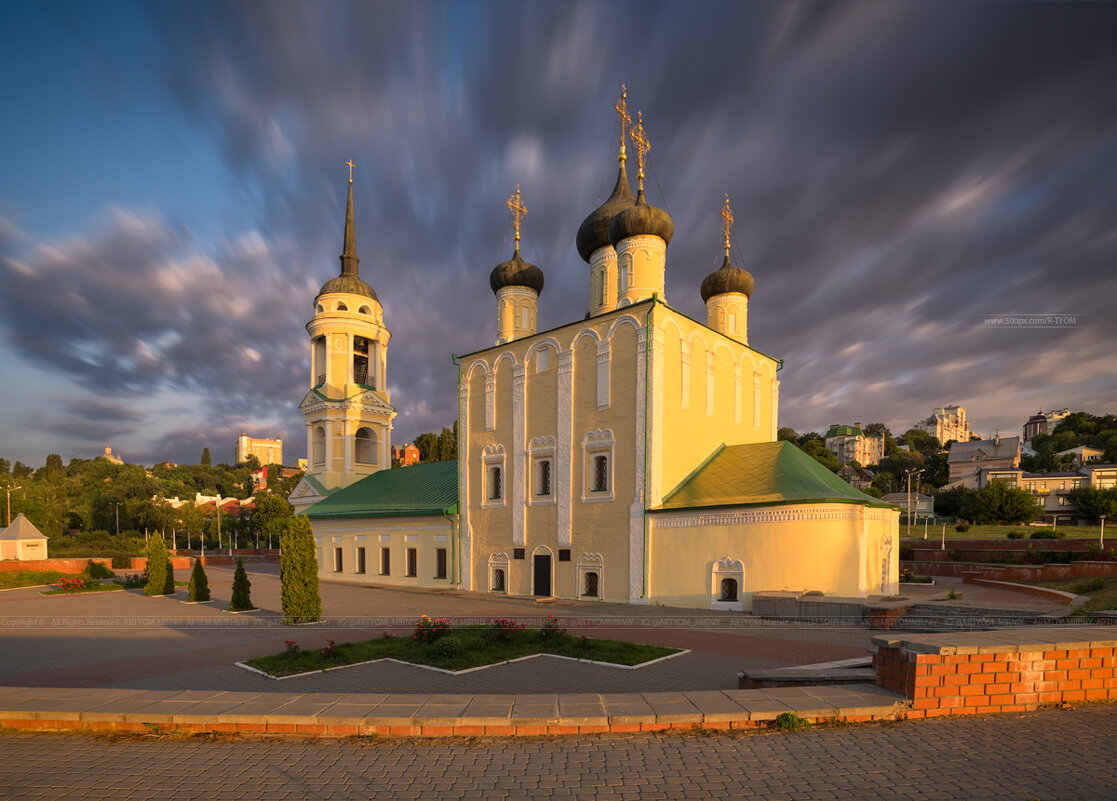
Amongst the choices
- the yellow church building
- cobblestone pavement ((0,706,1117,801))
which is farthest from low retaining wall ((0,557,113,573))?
cobblestone pavement ((0,706,1117,801))

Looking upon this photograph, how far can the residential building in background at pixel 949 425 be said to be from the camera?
165m

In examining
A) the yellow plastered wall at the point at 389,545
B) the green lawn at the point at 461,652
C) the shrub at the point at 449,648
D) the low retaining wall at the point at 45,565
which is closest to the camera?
the green lawn at the point at 461,652

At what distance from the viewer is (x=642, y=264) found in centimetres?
2338

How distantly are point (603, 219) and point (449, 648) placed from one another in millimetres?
19977

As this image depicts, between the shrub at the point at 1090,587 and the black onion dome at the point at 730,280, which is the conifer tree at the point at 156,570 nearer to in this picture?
the black onion dome at the point at 730,280

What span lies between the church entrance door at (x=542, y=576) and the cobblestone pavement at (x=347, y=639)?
1518 millimetres

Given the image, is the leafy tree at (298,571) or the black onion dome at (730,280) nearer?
the leafy tree at (298,571)

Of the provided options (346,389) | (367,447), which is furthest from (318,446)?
(346,389)

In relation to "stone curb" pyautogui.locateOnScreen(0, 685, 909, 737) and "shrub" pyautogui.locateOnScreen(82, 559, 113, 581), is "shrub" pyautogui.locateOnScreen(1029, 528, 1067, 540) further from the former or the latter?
"shrub" pyautogui.locateOnScreen(82, 559, 113, 581)

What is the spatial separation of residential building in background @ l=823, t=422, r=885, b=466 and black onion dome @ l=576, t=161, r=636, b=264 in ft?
425

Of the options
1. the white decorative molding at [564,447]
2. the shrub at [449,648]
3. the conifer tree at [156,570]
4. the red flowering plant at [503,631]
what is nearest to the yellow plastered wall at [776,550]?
the white decorative molding at [564,447]

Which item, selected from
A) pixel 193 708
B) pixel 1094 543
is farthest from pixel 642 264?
pixel 1094 543

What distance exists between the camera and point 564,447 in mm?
23438

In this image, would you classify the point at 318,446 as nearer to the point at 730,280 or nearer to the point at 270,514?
the point at 270,514
